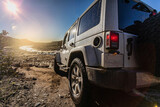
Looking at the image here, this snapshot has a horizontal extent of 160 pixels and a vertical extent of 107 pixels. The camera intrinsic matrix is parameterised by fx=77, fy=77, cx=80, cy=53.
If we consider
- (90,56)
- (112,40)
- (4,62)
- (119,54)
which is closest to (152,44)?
(119,54)

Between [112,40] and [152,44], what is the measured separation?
2.02ft

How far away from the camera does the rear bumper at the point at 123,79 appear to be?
1122mm

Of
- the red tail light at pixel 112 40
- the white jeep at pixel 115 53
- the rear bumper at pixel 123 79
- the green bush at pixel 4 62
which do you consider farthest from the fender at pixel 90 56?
the green bush at pixel 4 62

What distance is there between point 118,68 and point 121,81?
21cm

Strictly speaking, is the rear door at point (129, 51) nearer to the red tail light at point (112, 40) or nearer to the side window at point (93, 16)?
the red tail light at point (112, 40)

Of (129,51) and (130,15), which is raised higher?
(130,15)

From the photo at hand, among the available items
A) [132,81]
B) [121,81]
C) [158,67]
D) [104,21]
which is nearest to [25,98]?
[121,81]

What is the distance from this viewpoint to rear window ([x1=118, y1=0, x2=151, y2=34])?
139cm

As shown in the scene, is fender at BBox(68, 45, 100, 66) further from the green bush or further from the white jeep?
the green bush

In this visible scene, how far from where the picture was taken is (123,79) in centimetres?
112

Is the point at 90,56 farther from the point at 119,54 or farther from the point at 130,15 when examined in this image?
the point at 130,15

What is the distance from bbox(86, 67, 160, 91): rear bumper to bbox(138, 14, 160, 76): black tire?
0.58 ft

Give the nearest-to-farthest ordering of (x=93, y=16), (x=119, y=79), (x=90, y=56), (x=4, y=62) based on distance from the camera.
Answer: (x=119, y=79) → (x=90, y=56) → (x=93, y=16) → (x=4, y=62)

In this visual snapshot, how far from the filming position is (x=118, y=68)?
1.25m
